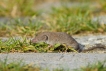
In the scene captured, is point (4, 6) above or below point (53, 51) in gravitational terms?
above

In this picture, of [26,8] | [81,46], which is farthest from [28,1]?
[81,46]

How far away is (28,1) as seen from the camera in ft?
34.1

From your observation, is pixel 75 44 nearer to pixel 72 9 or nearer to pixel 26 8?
pixel 72 9

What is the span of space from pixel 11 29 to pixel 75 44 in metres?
1.99

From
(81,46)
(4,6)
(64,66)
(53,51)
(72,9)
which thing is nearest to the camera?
(64,66)

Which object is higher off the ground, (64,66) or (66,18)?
(66,18)

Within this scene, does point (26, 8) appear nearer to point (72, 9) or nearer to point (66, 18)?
point (72, 9)

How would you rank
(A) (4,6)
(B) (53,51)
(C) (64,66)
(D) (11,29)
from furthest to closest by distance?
1. (A) (4,6)
2. (D) (11,29)
3. (B) (53,51)
4. (C) (64,66)

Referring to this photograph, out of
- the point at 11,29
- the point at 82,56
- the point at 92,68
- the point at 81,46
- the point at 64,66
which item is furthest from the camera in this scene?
the point at 11,29

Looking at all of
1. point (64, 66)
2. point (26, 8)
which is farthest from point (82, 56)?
point (26, 8)

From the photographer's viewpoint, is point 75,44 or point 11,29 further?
point 11,29

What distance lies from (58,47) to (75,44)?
0.84 ft

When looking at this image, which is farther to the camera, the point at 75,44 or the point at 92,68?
the point at 75,44

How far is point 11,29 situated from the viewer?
763 cm
